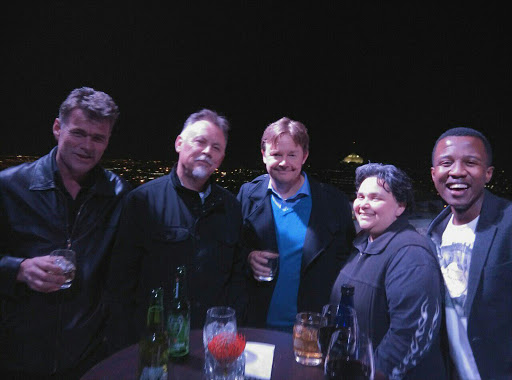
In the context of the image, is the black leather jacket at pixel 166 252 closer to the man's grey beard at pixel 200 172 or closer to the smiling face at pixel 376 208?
the man's grey beard at pixel 200 172

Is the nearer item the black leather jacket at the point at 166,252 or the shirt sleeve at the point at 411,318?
the shirt sleeve at the point at 411,318

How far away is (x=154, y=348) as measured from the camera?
1.18m

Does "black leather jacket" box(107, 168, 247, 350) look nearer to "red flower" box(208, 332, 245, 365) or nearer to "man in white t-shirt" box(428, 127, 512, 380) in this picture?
"red flower" box(208, 332, 245, 365)

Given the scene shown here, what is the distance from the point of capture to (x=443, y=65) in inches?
407

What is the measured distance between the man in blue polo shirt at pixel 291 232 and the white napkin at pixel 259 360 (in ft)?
2.70

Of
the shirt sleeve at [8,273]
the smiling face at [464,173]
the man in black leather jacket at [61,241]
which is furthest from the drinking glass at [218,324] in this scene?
the smiling face at [464,173]

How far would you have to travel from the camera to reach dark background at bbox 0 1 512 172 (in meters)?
7.36

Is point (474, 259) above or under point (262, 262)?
above

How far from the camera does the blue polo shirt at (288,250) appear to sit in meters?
2.34

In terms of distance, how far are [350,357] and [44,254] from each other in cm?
180

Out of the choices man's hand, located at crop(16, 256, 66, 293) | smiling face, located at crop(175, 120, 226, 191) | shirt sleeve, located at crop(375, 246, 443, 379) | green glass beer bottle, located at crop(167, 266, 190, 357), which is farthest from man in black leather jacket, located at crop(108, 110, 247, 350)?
shirt sleeve, located at crop(375, 246, 443, 379)

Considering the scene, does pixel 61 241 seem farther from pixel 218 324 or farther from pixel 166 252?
pixel 218 324

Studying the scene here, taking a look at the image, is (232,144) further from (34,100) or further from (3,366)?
(3,366)

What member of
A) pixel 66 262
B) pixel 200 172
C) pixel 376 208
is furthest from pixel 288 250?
pixel 66 262
